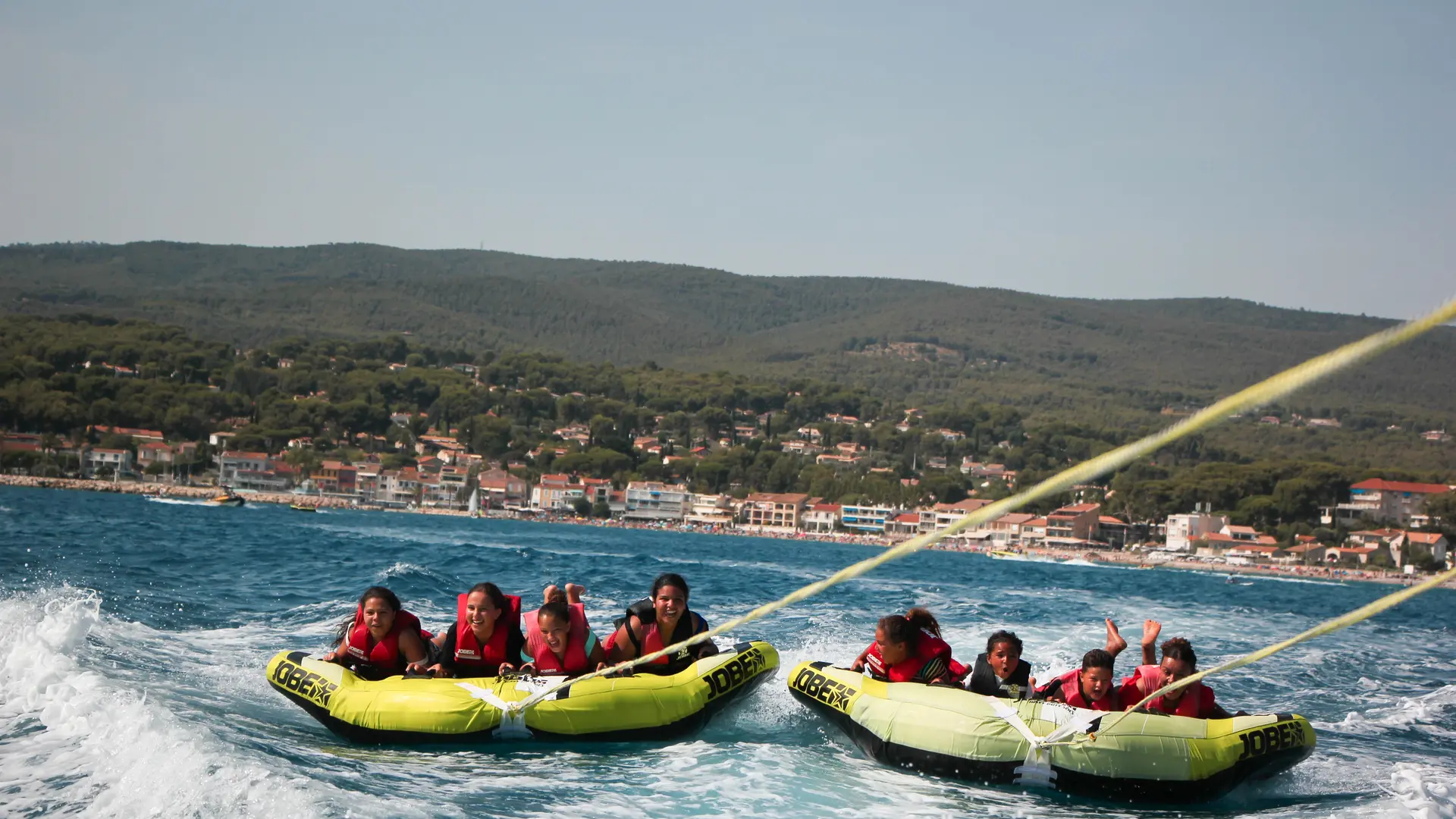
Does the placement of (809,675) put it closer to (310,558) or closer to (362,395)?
(310,558)

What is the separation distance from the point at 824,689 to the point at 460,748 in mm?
2722

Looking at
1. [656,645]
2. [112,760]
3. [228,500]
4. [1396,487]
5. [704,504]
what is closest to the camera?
[112,760]

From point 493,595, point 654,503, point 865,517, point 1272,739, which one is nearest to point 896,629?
point 1272,739

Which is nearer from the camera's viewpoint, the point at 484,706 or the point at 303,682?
the point at 484,706

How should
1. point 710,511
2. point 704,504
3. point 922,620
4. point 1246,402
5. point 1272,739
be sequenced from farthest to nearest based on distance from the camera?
point 704,504, point 710,511, point 922,620, point 1272,739, point 1246,402

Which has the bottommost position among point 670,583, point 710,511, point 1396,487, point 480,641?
point 710,511

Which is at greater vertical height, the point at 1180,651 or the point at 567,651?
the point at 1180,651

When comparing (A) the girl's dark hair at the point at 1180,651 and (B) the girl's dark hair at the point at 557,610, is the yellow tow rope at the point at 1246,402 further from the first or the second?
(B) the girl's dark hair at the point at 557,610

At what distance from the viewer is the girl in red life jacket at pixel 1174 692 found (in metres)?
9.08

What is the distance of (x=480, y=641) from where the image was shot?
977 cm

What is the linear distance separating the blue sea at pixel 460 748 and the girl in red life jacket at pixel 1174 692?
0.66 meters

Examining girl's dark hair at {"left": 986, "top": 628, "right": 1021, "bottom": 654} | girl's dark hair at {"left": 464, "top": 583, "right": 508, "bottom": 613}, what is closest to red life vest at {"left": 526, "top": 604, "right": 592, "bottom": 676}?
girl's dark hair at {"left": 464, "top": 583, "right": 508, "bottom": 613}

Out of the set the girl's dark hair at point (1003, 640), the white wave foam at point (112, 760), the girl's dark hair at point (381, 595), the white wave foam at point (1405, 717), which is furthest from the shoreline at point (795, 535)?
the white wave foam at point (112, 760)

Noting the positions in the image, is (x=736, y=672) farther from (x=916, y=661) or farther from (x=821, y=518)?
(x=821, y=518)
